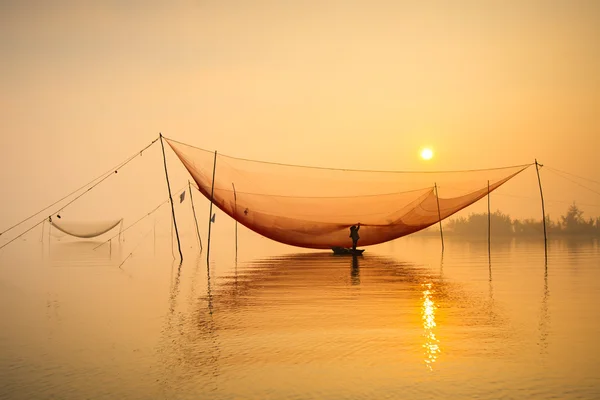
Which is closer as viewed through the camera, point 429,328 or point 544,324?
point 429,328

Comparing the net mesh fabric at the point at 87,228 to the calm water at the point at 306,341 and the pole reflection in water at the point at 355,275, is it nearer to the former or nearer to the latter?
the pole reflection in water at the point at 355,275

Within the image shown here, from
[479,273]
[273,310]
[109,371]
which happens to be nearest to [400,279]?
[479,273]

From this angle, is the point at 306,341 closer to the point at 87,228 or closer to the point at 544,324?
the point at 544,324

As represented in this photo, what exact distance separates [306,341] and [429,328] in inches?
83.1

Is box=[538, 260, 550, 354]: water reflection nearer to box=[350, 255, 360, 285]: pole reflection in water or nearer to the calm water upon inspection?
the calm water

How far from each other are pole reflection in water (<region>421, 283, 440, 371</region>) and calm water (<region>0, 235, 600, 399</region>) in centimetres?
2

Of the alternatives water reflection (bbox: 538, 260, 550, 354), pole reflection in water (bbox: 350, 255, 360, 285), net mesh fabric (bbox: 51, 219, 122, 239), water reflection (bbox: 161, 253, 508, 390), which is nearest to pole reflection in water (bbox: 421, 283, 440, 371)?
water reflection (bbox: 161, 253, 508, 390)

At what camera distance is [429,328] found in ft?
30.7

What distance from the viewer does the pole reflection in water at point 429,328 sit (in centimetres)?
745

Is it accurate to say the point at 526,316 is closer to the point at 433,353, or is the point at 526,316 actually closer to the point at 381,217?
the point at 433,353

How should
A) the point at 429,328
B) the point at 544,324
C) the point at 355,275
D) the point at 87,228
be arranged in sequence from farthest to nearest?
the point at 87,228, the point at 355,275, the point at 544,324, the point at 429,328

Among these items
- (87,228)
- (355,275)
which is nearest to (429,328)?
(355,275)

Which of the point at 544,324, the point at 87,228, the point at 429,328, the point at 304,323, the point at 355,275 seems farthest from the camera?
the point at 87,228

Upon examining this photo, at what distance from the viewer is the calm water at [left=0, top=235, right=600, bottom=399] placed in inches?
243
